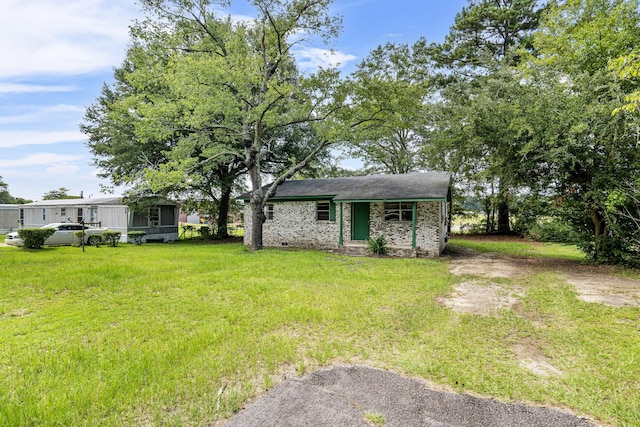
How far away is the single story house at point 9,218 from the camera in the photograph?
79.2 ft

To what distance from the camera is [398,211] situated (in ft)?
45.7

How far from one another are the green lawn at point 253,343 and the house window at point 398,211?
19.6ft

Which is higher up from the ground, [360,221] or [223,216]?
[223,216]

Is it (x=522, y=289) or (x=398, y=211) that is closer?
(x=522, y=289)

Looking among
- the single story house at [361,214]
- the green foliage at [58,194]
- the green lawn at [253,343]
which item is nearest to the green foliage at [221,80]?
the single story house at [361,214]

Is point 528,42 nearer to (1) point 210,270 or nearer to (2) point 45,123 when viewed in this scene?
(1) point 210,270

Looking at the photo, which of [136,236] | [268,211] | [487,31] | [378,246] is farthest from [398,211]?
[487,31]

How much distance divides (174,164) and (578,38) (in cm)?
1501

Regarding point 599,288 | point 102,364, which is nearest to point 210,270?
point 102,364

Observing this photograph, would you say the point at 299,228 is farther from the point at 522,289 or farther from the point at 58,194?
the point at 58,194

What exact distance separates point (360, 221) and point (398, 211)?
1.89 m

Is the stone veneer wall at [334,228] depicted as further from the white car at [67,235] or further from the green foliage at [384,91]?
the white car at [67,235]

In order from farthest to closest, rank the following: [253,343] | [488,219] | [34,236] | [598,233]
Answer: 1. [488,219]
2. [34,236]
3. [598,233]
4. [253,343]

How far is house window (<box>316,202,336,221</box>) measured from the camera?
1520cm
